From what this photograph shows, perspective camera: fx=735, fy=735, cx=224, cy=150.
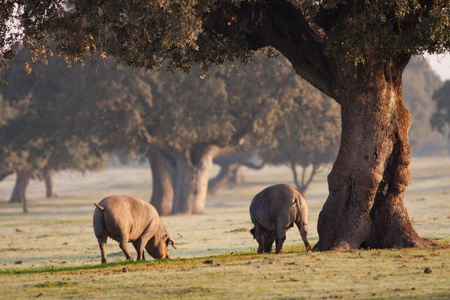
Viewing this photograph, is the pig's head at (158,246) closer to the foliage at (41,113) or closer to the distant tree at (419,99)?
the foliage at (41,113)

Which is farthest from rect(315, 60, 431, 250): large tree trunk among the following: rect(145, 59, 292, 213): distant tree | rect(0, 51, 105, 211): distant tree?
rect(0, 51, 105, 211): distant tree

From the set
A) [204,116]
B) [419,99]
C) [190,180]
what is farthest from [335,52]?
[419,99]

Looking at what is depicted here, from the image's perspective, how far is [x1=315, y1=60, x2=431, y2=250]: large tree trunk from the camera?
1800cm

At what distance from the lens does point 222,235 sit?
32.4 metres

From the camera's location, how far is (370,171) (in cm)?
1803

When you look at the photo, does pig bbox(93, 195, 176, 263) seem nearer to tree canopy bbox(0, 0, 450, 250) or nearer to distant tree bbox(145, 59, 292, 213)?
tree canopy bbox(0, 0, 450, 250)

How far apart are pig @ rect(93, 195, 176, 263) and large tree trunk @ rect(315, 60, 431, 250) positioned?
13.3 feet

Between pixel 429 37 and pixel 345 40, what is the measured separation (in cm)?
183

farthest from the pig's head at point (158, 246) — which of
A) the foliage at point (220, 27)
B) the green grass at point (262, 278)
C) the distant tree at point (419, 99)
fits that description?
the distant tree at point (419, 99)

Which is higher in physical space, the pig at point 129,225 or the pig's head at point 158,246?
the pig at point 129,225

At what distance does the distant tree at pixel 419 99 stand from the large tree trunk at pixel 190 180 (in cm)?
4690

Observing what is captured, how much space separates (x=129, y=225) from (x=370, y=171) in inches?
236

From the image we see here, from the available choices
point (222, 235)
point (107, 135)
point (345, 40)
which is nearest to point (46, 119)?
point (107, 135)

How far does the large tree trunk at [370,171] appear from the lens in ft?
59.1
